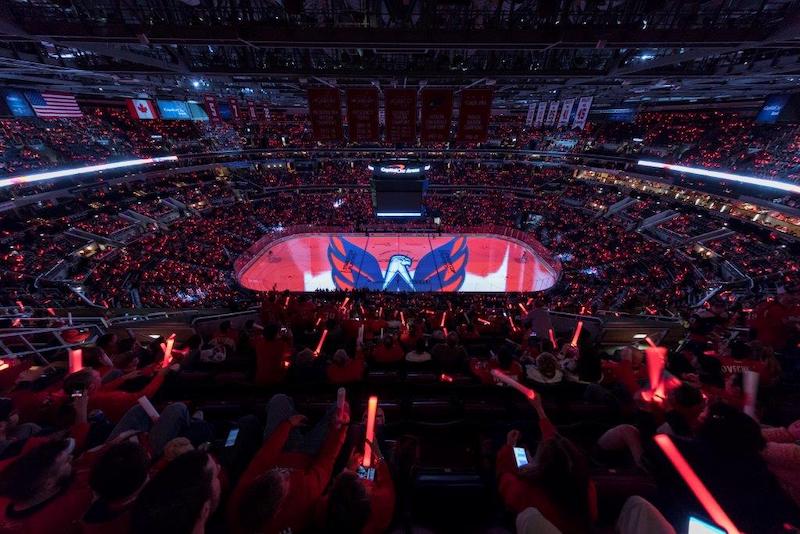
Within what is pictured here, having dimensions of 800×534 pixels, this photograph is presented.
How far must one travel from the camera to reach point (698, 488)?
2.21 m

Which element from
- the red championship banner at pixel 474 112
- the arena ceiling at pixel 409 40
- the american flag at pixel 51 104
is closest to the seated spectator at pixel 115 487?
the arena ceiling at pixel 409 40

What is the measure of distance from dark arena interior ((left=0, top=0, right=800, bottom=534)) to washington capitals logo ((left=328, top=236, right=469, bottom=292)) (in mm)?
254

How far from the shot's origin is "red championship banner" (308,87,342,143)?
9930 millimetres

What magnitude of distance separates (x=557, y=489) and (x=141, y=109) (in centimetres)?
2204

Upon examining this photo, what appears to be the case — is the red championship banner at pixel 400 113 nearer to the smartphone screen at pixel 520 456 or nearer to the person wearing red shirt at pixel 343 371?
the person wearing red shirt at pixel 343 371

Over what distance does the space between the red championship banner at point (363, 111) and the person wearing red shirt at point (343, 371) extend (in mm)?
7447

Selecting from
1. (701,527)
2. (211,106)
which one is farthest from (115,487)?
(211,106)

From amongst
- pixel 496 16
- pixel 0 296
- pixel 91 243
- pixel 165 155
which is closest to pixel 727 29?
pixel 496 16

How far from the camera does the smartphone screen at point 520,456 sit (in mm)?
2582

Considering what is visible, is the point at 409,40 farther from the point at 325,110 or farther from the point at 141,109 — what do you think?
the point at 141,109

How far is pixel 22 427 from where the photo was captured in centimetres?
306

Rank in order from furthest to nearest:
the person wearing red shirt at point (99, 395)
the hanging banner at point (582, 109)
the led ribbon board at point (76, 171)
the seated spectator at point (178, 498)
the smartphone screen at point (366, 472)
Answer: the led ribbon board at point (76, 171)
the hanging banner at point (582, 109)
the person wearing red shirt at point (99, 395)
the smartphone screen at point (366, 472)
the seated spectator at point (178, 498)

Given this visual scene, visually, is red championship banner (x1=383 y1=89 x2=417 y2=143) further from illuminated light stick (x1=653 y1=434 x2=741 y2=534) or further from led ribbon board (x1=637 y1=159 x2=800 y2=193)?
led ribbon board (x1=637 y1=159 x2=800 y2=193)

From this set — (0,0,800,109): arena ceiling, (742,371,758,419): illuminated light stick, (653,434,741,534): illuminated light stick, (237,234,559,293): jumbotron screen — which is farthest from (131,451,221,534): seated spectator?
(237,234,559,293): jumbotron screen
